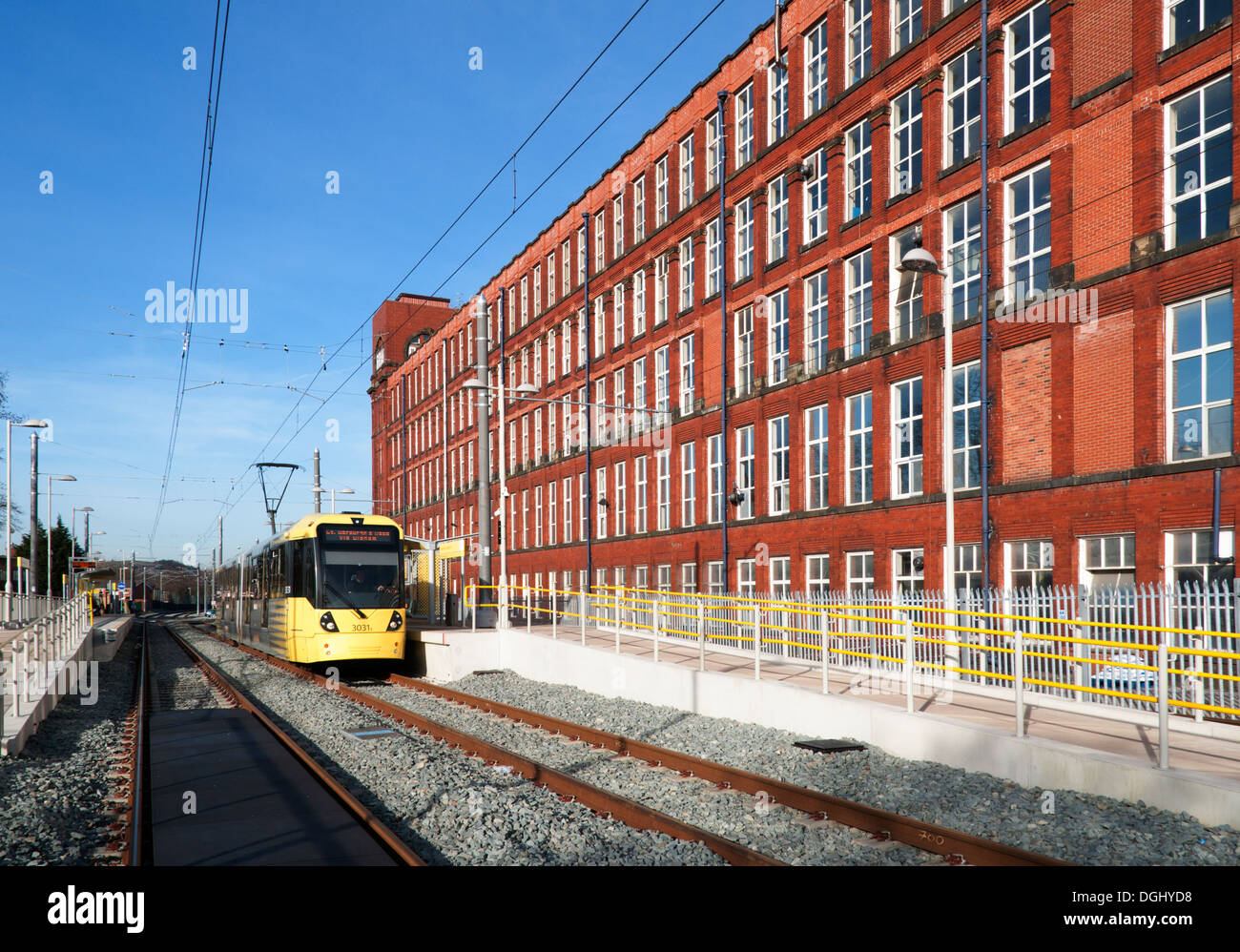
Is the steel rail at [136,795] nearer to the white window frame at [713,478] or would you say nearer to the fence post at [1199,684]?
the fence post at [1199,684]

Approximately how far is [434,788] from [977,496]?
15.2 m

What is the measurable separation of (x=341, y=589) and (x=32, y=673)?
8.28m

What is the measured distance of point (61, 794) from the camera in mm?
10672

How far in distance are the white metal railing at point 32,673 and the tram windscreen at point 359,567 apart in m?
5.37

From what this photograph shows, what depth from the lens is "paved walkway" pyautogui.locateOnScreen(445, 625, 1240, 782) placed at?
32.1 ft

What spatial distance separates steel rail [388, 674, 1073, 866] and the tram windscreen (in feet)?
33.1

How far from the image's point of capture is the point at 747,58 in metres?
31.8

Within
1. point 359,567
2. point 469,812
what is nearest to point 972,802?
point 469,812

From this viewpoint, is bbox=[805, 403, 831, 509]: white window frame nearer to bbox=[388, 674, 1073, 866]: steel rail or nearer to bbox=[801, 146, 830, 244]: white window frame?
bbox=[801, 146, 830, 244]: white window frame

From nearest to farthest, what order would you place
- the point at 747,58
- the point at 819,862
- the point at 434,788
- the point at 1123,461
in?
1. the point at 819,862
2. the point at 434,788
3. the point at 1123,461
4. the point at 747,58

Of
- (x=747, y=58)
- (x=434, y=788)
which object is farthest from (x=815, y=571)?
(x=434, y=788)

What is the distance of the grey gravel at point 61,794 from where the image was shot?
8492mm

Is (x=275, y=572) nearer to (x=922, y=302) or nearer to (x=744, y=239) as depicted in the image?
(x=744, y=239)
